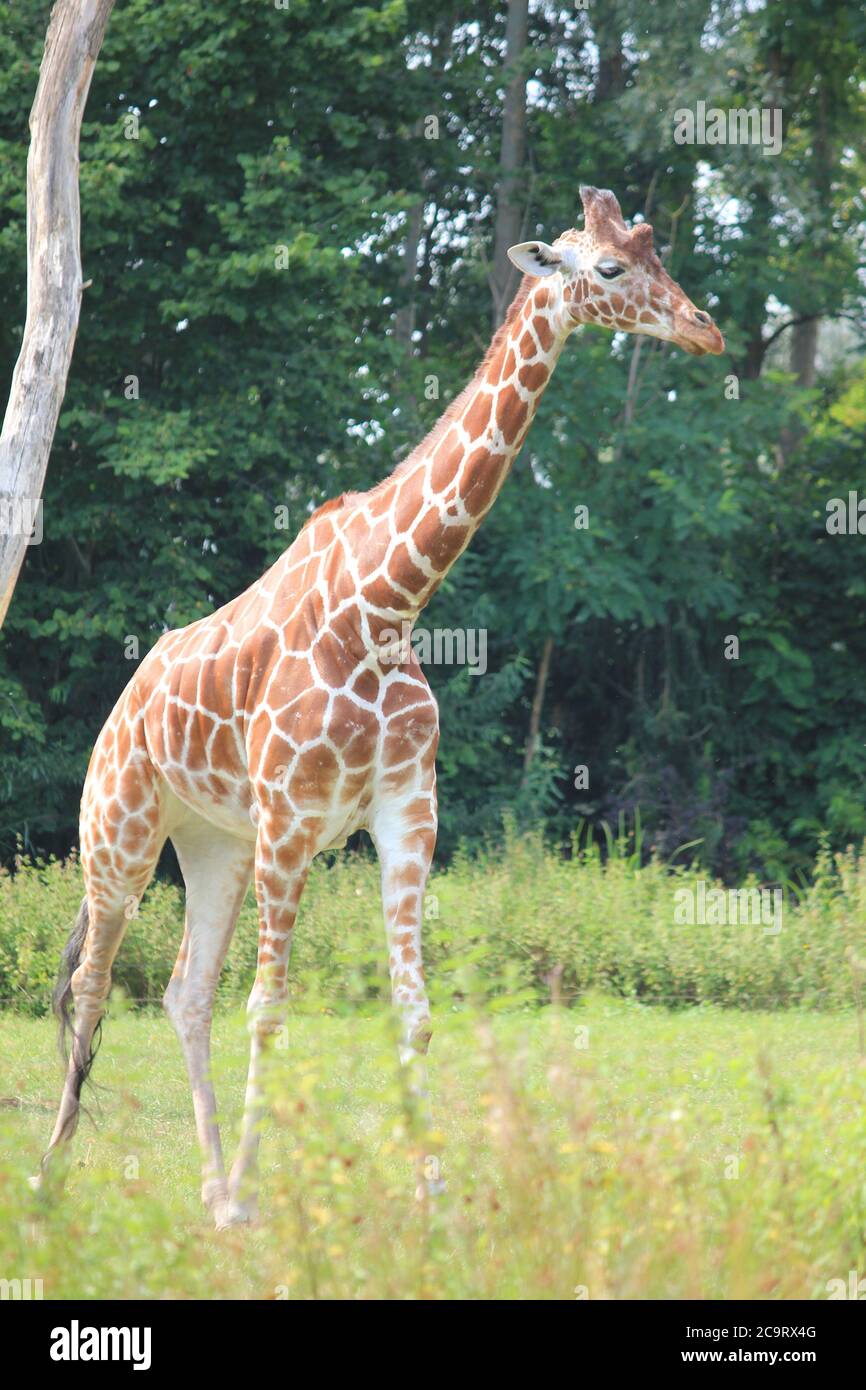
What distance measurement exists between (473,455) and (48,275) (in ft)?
16.7

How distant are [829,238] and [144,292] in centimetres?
796

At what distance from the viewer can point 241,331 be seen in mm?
14531

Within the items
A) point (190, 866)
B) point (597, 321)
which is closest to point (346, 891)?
point (190, 866)

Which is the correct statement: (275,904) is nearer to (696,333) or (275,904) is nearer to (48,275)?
(696,333)

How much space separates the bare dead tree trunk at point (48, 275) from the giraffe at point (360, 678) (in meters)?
3.64

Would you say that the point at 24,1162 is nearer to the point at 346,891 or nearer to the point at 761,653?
the point at 346,891

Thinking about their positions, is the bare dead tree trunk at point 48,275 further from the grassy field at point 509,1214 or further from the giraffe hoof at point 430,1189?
the grassy field at point 509,1214

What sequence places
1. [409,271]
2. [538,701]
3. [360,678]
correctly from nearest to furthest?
[360,678], [538,701], [409,271]

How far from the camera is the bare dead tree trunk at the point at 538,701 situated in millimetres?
15970

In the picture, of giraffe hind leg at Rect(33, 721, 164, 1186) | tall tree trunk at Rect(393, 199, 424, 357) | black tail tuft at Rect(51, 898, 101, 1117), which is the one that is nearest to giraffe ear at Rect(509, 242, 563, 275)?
giraffe hind leg at Rect(33, 721, 164, 1186)

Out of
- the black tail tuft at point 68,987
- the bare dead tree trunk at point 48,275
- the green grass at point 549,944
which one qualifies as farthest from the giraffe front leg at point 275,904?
the green grass at point 549,944

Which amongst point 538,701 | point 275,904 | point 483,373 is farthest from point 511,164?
point 275,904

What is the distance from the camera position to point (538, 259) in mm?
5160

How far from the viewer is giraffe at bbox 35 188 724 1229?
16.6ft
